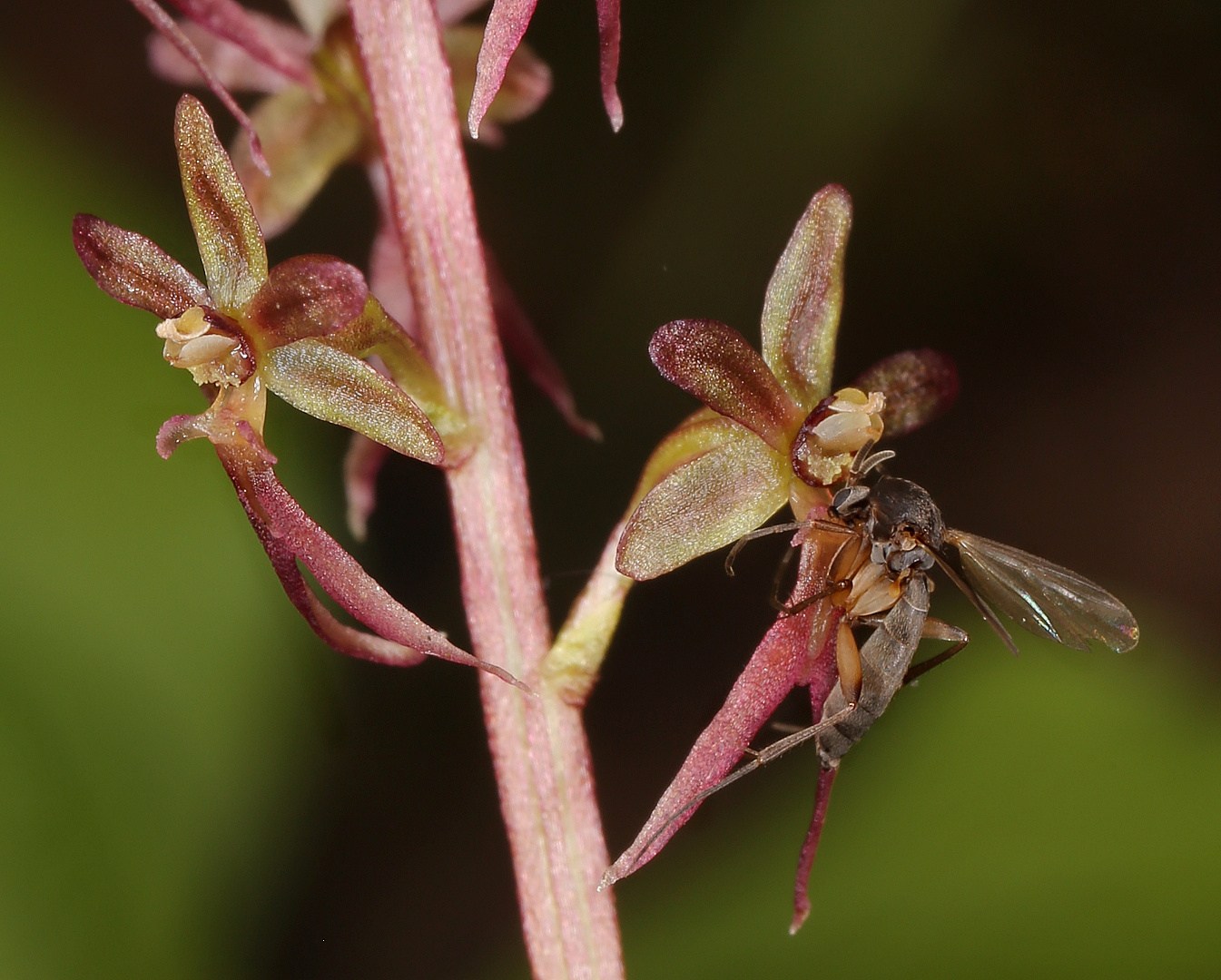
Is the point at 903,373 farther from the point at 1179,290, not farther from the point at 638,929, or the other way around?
the point at 1179,290

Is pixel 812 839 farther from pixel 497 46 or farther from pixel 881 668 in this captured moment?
pixel 497 46

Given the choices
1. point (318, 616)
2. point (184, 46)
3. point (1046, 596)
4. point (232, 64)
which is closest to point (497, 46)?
point (184, 46)

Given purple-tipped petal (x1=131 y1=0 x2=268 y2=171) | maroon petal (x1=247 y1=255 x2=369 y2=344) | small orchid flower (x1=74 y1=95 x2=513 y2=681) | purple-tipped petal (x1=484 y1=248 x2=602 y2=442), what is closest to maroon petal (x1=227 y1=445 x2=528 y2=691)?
small orchid flower (x1=74 y1=95 x2=513 y2=681)

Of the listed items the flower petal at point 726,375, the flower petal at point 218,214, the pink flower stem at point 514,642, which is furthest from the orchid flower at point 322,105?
the flower petal at point 726,375

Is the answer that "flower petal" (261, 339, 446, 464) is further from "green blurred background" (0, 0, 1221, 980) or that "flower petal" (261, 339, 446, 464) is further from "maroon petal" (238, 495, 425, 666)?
"green blurred background" (0, 0, 1221, 980)

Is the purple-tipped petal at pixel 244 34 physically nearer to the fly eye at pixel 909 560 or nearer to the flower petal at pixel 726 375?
the flower petal at pixel 726 375
